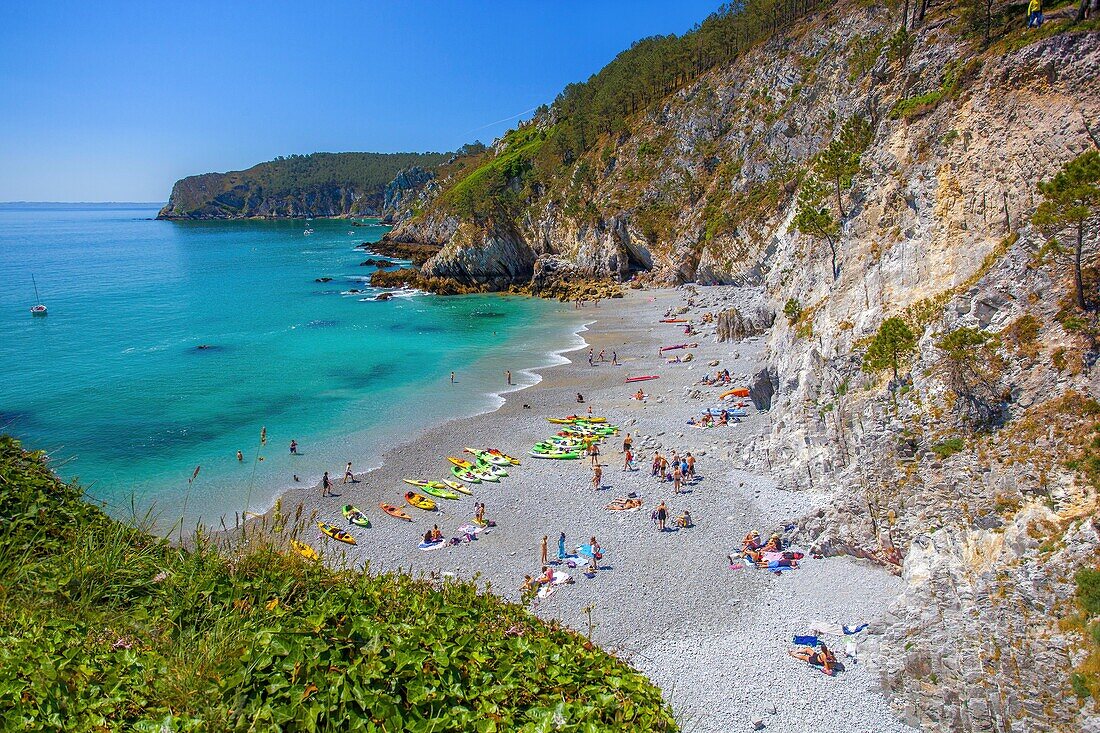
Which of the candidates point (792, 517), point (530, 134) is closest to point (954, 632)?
point (792, 517)

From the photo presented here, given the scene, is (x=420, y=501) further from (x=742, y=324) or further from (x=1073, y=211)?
(x=742, y=324)

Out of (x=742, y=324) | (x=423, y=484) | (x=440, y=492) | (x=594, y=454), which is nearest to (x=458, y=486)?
(x=440, y=492)

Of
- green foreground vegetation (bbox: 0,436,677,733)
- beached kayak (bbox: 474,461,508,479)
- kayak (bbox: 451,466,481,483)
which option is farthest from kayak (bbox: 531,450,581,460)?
green foreground vegetation (bbox: 0,436,677,733)

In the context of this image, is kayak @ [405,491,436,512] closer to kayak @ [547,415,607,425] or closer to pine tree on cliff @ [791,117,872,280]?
kayak @ [547,415,607,425]

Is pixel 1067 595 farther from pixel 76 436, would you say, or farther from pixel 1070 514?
pixel 76 436

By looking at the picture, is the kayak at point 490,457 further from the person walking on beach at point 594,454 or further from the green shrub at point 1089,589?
the green shrub at point 1089,589
